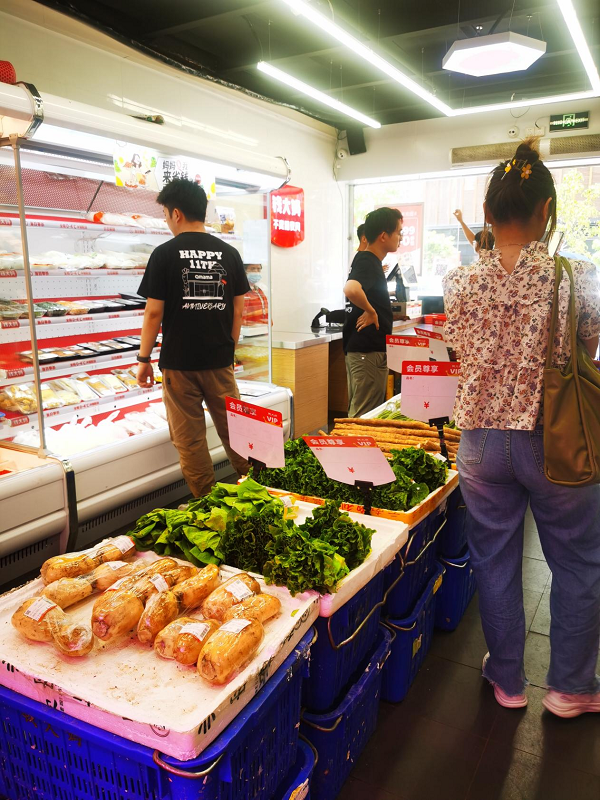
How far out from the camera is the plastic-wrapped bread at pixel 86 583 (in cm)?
162

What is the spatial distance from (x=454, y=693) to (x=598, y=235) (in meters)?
7.41

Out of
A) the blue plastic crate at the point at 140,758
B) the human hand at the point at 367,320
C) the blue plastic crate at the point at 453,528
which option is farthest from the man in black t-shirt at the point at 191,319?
the blue plastic crate at the point at 140,758

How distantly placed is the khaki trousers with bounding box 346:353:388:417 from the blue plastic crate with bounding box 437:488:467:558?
→ 1588mm

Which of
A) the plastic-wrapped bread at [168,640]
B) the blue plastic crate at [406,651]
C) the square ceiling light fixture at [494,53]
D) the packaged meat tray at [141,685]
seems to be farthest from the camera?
the square ceiling light fixture at [494,53]

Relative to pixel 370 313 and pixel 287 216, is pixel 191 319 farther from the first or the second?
pixel 287 216

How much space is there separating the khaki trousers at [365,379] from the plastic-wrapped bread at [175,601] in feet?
9.29

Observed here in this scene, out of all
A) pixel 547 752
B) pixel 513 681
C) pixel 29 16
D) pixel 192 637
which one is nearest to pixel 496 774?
pixel 547 752

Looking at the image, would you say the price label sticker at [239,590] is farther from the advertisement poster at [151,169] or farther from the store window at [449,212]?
the store window at [449,212]

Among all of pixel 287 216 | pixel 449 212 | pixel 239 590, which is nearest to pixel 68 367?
pixel 239 590

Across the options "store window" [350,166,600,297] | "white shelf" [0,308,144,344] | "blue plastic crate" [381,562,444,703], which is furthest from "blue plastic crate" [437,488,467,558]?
"store window" [350,166,600,297]

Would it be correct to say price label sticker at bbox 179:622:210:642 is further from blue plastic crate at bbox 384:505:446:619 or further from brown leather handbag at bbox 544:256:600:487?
brown leather handbag at bbox 544:256:600:487

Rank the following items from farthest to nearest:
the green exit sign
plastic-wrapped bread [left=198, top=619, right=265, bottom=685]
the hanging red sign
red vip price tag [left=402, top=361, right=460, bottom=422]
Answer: the hanging red sign
the green exit sign
red vip price tag [left=402, top=361, right=460, bottom=422]
plastic-wrapped bread [left=198, top=619, right=265, bottom=685]

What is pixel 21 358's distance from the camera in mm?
3057

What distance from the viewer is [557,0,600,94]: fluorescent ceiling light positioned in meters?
4.19
